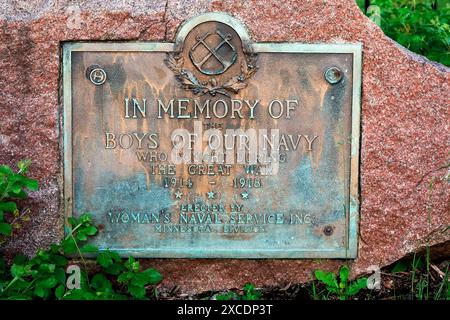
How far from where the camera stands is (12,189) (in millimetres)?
3270

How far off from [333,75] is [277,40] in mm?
315

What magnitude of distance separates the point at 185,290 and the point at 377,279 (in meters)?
0.95

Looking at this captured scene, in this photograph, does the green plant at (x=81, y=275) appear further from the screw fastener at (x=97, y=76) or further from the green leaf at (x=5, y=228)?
the screw fastener at (x=97, y=76)

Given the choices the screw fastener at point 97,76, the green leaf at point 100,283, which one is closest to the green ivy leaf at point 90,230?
the green leaf at point 100,283

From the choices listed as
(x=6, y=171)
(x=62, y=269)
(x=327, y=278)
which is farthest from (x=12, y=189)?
(x=327, y=278)

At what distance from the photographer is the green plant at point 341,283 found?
349 cm

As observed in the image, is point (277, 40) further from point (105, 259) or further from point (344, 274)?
point (105, 259)

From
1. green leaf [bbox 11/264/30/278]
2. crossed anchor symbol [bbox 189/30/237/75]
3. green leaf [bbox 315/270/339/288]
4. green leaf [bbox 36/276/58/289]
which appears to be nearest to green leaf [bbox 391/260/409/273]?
green leaf [bbox 315/270/339/288]

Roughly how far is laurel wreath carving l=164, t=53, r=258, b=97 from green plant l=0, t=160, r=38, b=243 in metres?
0.82

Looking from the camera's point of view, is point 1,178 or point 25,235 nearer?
point 1,178

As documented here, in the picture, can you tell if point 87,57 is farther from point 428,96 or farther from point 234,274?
point 428,96

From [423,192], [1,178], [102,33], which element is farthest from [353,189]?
[1,178]

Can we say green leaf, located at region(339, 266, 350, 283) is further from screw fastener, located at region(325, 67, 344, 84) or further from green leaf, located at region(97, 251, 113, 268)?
green leaf, located at region(97, 251, 113, 268)

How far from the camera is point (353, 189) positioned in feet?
11.7
